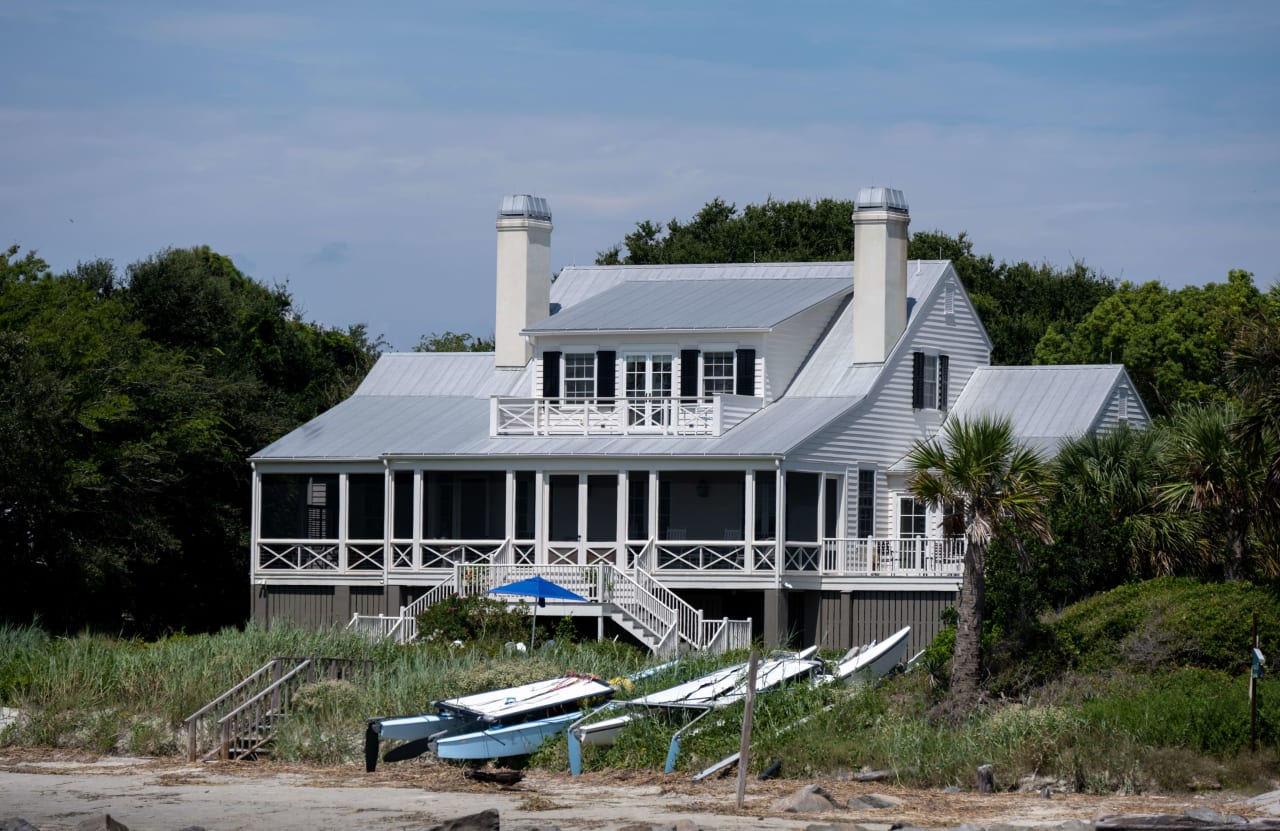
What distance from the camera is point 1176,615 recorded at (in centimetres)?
2786

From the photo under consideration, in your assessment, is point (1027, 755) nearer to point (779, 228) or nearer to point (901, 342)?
point (901, 342)

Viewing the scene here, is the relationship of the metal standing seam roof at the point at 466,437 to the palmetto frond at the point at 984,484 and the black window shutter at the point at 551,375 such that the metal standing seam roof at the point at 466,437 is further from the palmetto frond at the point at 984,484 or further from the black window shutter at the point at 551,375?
the palmetto frond at the point at 984,484

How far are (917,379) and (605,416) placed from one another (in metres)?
6.20

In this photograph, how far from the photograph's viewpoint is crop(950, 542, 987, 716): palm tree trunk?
88.5 feet

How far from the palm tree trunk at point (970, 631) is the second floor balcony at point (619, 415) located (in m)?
11.9

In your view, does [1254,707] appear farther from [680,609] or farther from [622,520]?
[622,520]

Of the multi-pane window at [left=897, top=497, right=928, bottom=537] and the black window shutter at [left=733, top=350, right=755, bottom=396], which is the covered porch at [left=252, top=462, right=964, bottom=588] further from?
the black window shutter at [left=733, top=350, right=755, bottom=396]

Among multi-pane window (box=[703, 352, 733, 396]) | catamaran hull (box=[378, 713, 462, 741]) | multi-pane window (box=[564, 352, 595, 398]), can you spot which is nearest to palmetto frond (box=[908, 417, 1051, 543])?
catamaran hull (box=[378, 713, 462, 741])

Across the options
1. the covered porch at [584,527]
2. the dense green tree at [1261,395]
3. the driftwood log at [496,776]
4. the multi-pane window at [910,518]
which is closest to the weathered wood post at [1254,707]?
the dense green tree at [1261,395]

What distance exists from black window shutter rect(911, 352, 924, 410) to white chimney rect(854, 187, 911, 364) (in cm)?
61

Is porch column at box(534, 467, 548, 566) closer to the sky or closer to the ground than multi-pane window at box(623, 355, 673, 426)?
closer to the ground

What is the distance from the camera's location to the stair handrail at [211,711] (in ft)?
89.4

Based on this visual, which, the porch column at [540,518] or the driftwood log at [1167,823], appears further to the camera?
the porch column at [540,518]

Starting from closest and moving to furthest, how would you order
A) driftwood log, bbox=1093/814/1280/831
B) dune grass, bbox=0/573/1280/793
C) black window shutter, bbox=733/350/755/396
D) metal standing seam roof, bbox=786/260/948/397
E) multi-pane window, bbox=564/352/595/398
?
driftwood log, bbox=1093/814/1280/831 < dune grass, bbox=0/573/1280/793 < metal standing seam roof, bbox=786/260/948/397 < black window shutter, bbox=733/350/755/396 < multi-pane window, bbox=564/352/595/398
